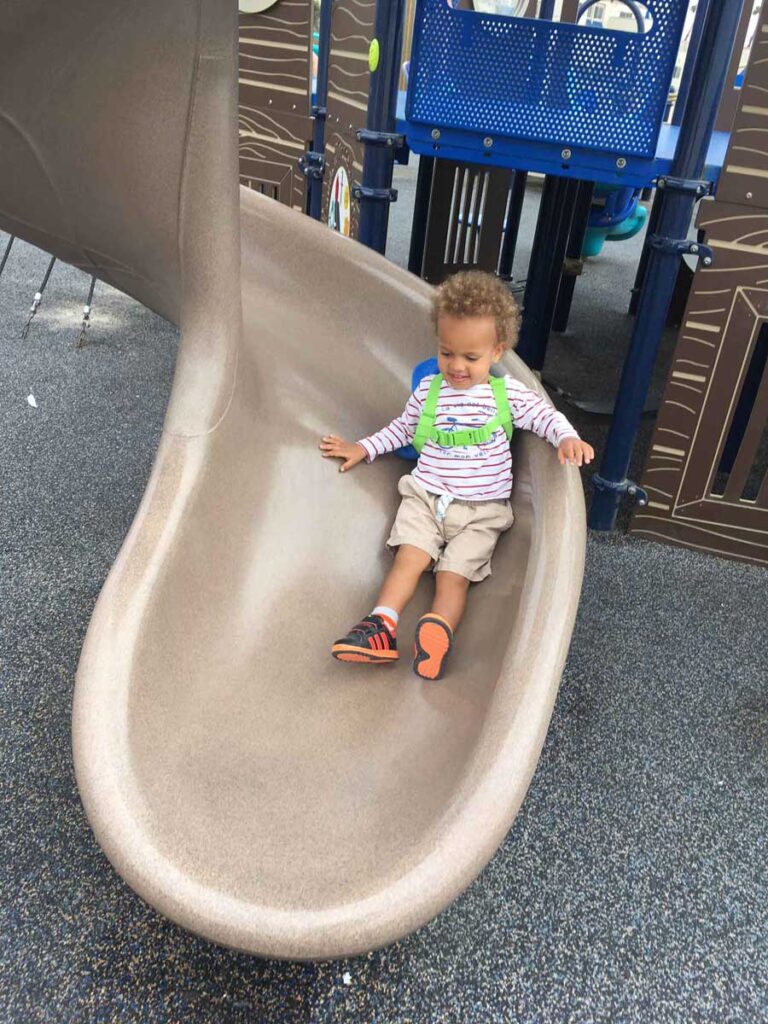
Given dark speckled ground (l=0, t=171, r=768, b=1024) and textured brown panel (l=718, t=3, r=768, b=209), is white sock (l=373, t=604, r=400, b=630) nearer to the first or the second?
dark speckled ground (l=0, t=171, r=768, b=1024)

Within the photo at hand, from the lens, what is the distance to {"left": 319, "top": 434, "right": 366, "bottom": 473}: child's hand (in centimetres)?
185

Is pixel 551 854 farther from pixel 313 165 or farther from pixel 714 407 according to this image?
pixel 313 165

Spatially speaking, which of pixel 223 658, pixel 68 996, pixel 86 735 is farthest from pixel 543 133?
pixel 68 996

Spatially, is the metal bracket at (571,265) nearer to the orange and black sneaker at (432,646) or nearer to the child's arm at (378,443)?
the child's arm at (378,443)

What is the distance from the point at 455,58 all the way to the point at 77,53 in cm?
Result: 100

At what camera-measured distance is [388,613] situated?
152 centimetres

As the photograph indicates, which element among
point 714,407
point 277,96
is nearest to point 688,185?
point 714,407

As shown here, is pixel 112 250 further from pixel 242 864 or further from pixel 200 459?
pixel 242 864

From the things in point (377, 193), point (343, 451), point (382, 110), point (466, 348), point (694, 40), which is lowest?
point (343, 451)

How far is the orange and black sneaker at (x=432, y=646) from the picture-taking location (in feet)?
4.65

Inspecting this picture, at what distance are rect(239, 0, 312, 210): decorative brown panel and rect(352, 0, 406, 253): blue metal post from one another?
1.48 meters

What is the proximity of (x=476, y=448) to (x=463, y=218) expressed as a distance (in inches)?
74.2

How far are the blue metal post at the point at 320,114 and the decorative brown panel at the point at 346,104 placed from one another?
0.10 metres

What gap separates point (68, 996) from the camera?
3.80ft
